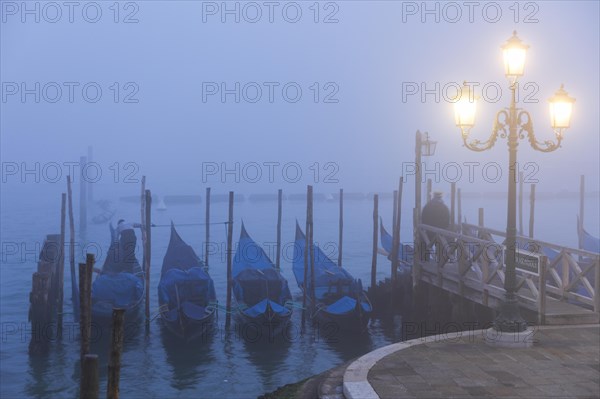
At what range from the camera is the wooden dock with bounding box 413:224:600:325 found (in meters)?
9.20

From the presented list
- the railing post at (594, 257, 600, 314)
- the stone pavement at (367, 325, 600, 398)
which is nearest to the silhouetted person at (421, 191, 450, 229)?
the railing post at (594, 257, 600, 314)

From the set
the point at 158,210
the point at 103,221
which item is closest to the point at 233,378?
the point at 103,221

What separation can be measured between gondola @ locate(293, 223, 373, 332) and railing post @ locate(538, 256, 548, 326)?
6.36m

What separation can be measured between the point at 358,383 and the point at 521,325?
8.60 ft

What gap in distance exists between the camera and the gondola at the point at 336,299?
15.3 meters

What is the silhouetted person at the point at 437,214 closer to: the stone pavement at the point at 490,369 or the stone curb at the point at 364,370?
the stone curb at the point at 364,370

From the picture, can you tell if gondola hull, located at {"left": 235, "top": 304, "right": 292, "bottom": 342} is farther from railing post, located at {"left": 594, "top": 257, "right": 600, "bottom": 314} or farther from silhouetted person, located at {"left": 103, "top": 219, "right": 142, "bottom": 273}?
railing post, located at {"left": 594, "top": 257, "right": 600, "bottom": 314}

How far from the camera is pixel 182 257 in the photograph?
18.8 m

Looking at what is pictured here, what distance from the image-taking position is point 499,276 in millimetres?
10922

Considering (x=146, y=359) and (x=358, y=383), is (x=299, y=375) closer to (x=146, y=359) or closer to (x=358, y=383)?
(x=146, y=359)

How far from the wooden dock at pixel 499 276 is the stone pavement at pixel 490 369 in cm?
78

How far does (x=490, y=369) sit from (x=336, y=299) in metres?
9.43

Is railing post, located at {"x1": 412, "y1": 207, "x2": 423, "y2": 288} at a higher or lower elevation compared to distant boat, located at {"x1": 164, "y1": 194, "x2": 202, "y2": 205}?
higher

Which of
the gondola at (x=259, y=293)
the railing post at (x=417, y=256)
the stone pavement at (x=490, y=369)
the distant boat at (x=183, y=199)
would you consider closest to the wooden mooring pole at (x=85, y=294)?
the stone pavement at (x=490, y=369)
